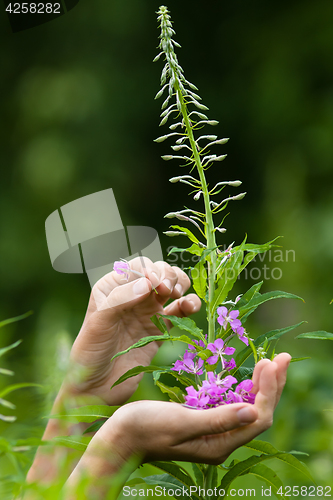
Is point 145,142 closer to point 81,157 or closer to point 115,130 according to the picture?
point 115,130

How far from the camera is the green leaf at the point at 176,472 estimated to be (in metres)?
0.96

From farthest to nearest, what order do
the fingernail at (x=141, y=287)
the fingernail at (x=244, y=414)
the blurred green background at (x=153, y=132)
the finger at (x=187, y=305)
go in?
the blurred green background at (x=153, y=132)
the finger at (x=187, y=305)
the fingernail at (x=141, y=287)
the fingernail at (x=244, y=414)

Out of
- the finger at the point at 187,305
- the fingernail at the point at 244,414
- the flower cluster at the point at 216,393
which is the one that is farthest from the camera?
the finger at the point at 187,305

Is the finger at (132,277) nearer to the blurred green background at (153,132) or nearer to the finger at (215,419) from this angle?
the finger at (215,419)

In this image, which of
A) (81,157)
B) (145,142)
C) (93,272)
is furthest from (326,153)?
(93,272)

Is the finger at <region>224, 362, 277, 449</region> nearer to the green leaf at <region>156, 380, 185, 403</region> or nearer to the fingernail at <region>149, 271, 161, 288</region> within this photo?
the green leaf at <region>156, 380, 185, 403</region>

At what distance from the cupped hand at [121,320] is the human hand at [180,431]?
1.20ft

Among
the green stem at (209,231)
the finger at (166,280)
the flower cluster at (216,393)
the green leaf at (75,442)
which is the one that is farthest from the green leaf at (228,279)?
the green leaf at (75,442)

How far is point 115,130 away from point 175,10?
1.01m

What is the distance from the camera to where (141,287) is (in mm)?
1141

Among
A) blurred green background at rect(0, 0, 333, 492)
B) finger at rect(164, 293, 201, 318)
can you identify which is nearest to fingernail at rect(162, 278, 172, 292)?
finger at rect(164, 293, 201, 318)

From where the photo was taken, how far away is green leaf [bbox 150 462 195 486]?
96 cm

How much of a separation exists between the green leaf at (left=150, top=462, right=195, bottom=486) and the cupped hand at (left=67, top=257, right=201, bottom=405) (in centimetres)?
35

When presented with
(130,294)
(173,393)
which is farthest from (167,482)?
(130,294)
